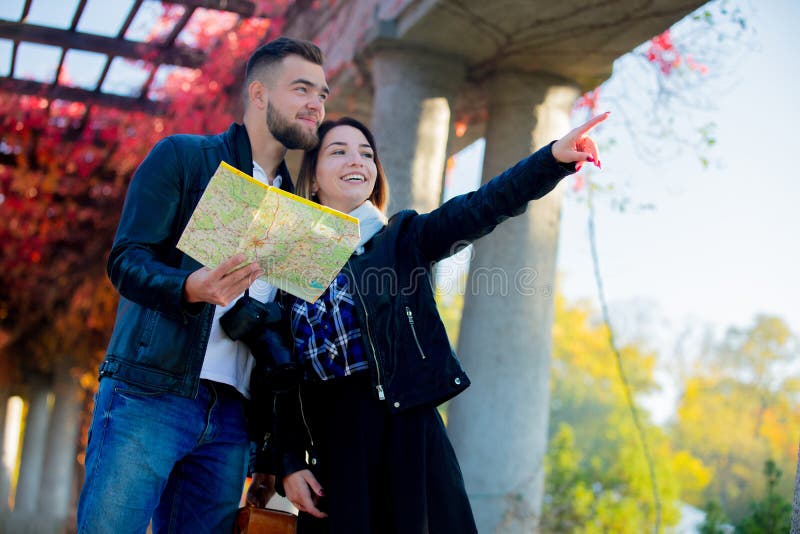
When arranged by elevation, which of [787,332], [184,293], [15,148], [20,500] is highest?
[787,332]

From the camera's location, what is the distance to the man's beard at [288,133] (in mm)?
2871

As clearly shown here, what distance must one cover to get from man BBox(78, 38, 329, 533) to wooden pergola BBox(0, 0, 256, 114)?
331 cm

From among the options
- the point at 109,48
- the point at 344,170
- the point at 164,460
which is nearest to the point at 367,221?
the point at 344,170

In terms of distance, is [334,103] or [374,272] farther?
[334,103]

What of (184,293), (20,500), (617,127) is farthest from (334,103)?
(20,500)

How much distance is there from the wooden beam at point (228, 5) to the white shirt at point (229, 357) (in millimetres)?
3566

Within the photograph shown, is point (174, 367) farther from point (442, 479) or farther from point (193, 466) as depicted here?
point (442, 479)

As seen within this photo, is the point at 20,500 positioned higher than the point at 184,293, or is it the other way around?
the point at 184,293

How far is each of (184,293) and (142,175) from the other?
47 cm

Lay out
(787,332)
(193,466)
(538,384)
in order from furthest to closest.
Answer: (787,332) < (538,384) < (193,466)

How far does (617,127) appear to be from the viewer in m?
5.27

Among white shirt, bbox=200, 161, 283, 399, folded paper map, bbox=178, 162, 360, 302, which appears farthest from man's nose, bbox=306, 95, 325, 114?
folded paper map, bbox=178, 162, 360, 302

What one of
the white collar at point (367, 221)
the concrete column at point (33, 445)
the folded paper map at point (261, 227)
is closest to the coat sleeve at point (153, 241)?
the folded paper map at point (261, 227)

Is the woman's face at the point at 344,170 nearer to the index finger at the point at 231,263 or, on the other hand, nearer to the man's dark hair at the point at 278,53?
the man's dark hair at the point at 278,53
